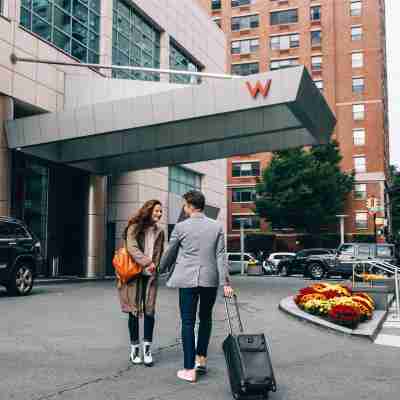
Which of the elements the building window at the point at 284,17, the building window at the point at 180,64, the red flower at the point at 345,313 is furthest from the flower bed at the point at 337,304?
the building window at the point at 284,17

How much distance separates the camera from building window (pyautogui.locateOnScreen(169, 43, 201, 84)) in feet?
117

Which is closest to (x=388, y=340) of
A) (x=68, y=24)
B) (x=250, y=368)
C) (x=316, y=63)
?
(x=250, y=368)

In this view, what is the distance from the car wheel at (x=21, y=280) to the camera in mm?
14570

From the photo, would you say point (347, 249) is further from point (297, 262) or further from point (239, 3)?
point (239, 3)

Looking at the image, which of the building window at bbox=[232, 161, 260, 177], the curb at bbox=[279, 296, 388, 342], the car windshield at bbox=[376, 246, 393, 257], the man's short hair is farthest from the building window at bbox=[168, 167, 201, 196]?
the man's short hair

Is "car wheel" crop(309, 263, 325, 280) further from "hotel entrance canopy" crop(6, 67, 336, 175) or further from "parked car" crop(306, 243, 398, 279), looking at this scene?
"hotel entrance canopy" crop(6, 67, 336, 175)

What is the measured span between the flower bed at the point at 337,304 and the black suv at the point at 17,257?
6695mm

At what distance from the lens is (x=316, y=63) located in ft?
218

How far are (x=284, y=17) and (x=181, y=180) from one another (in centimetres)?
3846

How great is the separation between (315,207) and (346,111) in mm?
14458

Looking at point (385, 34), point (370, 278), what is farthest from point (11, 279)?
point (385, 34)

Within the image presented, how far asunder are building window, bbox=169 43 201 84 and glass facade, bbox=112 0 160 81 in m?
1.98

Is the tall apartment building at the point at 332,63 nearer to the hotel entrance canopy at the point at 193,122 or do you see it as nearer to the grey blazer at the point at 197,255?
the hotel entrance canopy at the point at 193,122

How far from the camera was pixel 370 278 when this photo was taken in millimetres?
14594
